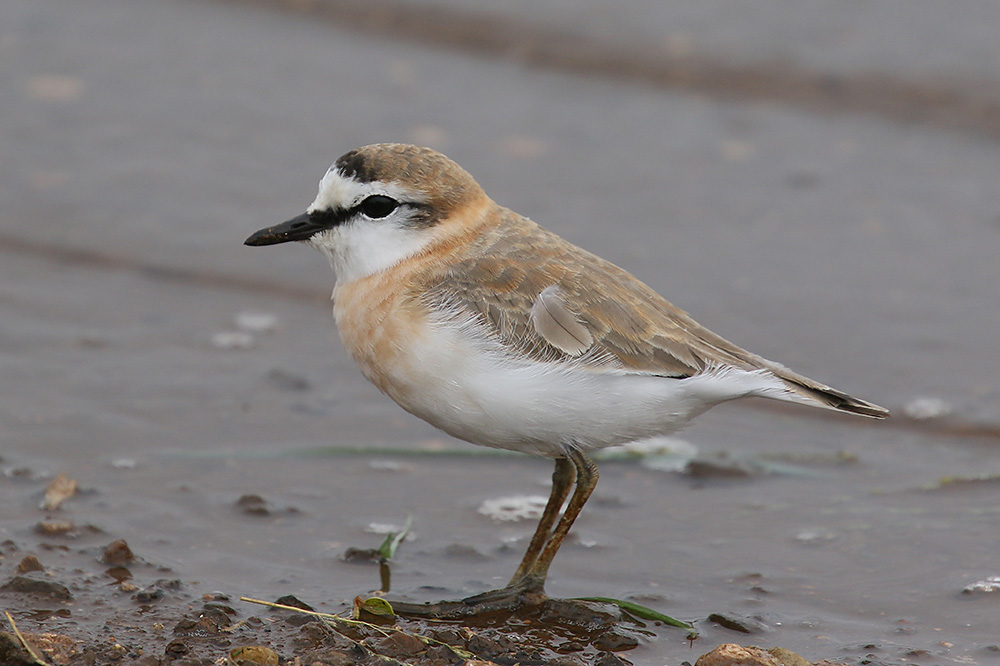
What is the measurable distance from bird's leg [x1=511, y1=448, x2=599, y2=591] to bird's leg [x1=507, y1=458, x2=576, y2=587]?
Answer: 47 millimetres

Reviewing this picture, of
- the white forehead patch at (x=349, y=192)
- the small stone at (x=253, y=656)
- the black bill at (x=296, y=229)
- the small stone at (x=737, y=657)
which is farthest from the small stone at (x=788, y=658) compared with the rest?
the black bill at (x=296, y=229)

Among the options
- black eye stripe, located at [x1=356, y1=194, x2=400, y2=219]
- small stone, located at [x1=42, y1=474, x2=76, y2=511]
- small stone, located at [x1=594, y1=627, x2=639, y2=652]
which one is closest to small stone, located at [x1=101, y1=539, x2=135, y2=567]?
small stone, located at [x1=42, y1=474, x2=76, y2=511]

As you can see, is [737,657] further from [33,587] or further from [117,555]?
[33,587]

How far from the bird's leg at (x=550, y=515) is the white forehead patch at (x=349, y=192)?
4.00ft

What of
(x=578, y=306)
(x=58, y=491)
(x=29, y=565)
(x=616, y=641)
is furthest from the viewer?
(x=58, y=491)

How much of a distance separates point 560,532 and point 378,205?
57.7 inches

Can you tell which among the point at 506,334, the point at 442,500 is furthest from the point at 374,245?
the point at 442,500

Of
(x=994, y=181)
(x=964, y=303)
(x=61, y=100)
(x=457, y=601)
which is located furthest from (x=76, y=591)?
(x=994, y=181)

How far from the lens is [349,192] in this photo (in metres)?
5.02

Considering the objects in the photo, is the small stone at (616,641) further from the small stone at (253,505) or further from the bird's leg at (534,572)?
the small stone at (253,505)

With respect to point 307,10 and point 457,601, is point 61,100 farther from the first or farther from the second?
point 457,601

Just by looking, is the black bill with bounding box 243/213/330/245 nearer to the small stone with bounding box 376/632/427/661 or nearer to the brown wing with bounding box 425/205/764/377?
the brown wing with bounding box 425/205/764/377

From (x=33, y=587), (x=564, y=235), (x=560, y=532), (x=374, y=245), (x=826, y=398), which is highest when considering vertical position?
(x=564, y=235)

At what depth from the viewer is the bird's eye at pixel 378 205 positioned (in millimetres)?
5043
